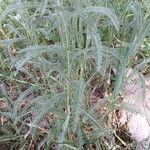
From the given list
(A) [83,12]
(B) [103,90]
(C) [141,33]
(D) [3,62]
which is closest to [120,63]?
(C) [141,33]

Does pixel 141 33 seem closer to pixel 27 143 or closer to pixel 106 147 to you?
pixel 106 147

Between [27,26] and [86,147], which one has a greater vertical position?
[27,26]

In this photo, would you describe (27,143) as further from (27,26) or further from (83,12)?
(83,12)

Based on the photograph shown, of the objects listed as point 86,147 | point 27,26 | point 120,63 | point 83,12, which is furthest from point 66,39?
point 86,147

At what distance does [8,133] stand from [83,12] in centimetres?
92

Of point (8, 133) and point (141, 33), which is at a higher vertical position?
point (141, 33)

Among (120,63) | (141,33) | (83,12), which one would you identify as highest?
(83,12)

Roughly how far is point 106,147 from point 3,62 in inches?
31.7

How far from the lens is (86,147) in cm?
176

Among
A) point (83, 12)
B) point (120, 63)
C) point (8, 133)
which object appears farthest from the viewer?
point (8, 133)

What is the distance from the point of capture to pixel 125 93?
2172 millimetres

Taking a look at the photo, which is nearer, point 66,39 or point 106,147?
point 66,39

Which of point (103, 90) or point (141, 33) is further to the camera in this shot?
point (103, 90)

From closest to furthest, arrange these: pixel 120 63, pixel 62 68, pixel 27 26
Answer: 1. pixel 62 68
2. pixel 120 63
3. pixel 27 26
